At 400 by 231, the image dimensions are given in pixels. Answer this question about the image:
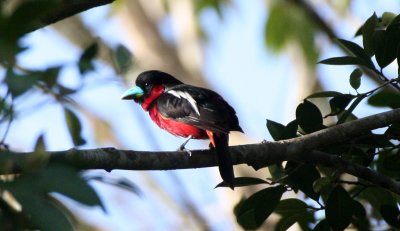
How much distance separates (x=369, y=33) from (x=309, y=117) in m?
0.42

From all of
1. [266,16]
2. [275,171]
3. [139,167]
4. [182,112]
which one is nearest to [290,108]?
[266,16]

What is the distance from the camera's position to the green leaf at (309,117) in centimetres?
322

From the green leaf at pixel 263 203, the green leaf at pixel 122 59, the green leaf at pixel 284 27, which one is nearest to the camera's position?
the green leaf at pixel 263 203

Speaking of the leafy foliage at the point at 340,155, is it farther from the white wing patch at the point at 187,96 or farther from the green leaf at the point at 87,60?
the white wing patch at the point at 187,96

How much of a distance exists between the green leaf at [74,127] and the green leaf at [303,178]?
0.83 m

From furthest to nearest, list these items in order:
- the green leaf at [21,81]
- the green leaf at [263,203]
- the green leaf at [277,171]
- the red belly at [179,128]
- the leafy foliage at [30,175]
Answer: the red belly at [179,128] → the green leaf at [277,171] → the green leaf at [263,203] → the green leaf at [21,81] → the leafy foliage at [30,175]

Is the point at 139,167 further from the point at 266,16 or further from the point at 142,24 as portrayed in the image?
the point at 142,24

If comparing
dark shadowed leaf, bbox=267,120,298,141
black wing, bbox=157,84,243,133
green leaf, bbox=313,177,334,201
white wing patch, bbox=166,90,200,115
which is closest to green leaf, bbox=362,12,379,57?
dark shadowed leaf, bbox=267,120,298,141

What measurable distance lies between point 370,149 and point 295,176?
0.45 metres

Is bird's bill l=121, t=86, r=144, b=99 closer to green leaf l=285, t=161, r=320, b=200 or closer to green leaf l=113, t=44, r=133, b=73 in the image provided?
green leaf l=113, t=44, r=133, b=73

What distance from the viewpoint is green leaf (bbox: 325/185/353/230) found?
296 cm

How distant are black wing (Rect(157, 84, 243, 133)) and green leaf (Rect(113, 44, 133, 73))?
55 centimetres

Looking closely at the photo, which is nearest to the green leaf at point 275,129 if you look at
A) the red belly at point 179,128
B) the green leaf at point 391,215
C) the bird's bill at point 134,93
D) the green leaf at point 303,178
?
the green leaf at point 303,178

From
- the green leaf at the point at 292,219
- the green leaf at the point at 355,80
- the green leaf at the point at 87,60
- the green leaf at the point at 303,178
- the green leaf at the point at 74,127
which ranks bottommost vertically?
the green leaf at the point at 292,219
